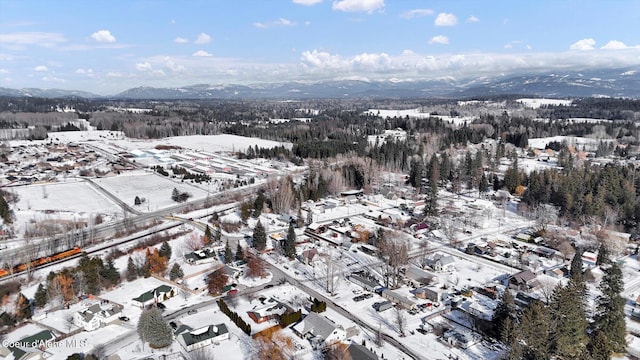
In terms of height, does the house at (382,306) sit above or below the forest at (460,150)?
below

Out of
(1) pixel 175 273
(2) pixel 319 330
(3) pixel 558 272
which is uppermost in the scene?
Result: (1) pixel 175 273

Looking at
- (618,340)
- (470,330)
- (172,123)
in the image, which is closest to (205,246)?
(470,330)

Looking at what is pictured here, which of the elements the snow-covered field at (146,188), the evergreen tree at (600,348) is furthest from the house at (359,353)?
the snow-covered field at (146,188)

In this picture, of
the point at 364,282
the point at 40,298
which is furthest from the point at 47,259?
the point at 364,282

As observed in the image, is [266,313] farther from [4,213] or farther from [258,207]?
[4,213]

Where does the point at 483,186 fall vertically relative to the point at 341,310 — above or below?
above

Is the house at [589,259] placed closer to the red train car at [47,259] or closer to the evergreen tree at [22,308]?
the evergreen tree at [22,308]
